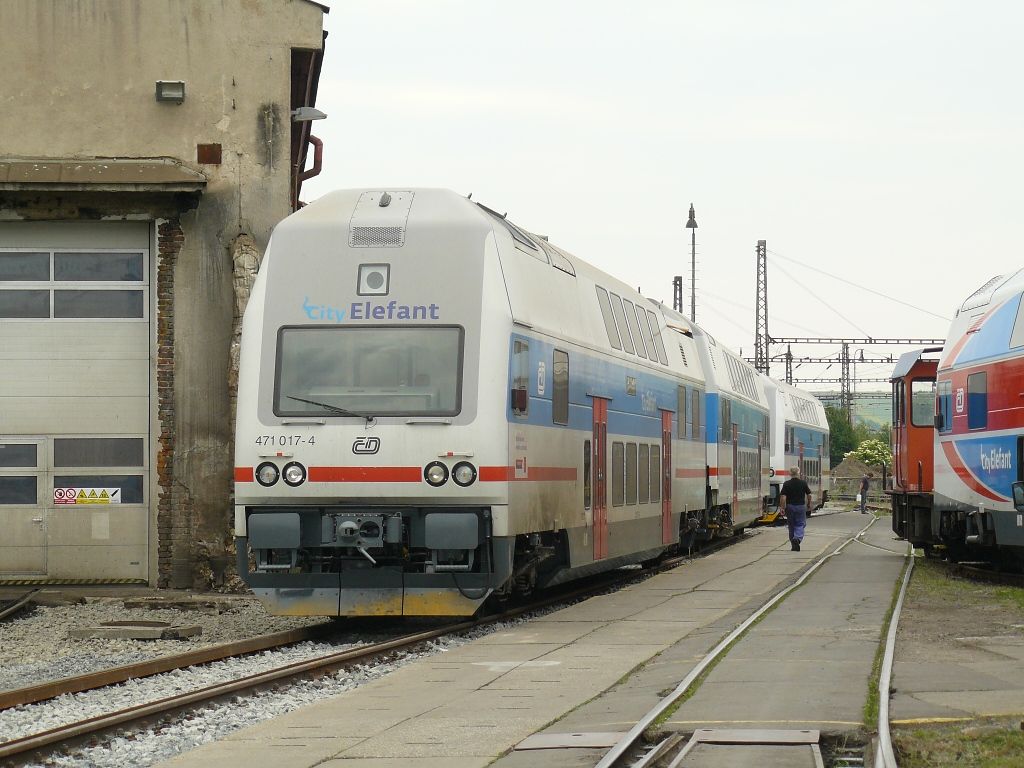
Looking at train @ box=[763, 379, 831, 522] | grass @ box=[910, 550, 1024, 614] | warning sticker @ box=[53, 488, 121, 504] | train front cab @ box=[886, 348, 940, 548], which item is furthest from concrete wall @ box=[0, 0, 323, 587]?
train @ box=[763, 379, 831, 522]

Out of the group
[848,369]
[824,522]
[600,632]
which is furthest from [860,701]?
[848,369]

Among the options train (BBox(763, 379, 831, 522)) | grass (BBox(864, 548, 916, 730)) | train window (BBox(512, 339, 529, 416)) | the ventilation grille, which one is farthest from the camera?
train (BBox(763, 379, 831, 522))

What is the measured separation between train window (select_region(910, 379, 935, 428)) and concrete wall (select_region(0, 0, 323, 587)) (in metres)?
12.3

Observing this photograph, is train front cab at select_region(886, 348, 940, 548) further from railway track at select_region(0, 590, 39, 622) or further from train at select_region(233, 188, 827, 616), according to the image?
railway track at select_region(0, 590, 39, 622)

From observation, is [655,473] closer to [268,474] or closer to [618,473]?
[618,473]

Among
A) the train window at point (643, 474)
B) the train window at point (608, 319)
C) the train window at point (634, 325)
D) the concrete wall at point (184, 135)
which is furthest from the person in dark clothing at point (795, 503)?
the concrete wall at point (184, 135)

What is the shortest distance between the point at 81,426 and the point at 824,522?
103 ft

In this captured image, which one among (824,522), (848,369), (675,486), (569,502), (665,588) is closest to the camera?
(569,502)

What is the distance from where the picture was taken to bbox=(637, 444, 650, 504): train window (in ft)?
64.4

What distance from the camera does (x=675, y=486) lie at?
22.2 metres

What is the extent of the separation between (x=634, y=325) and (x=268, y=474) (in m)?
7.86

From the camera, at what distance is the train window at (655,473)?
805 inches

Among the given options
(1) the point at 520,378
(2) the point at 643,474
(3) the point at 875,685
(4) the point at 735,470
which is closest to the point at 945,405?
(2) the point at 643,474

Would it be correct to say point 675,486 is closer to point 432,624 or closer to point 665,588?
point 665,588
